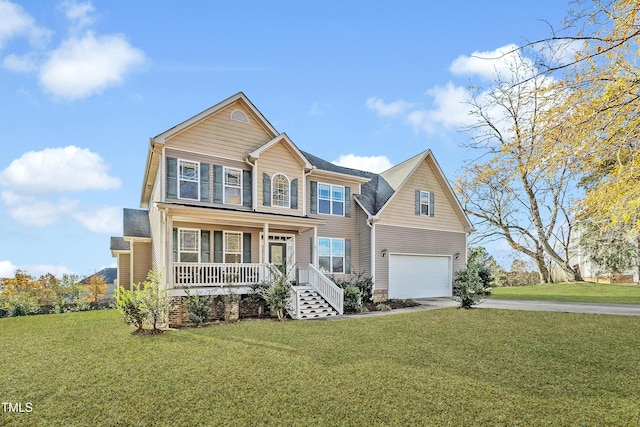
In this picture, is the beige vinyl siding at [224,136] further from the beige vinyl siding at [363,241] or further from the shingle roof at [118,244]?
the shingle roof at [118,244]

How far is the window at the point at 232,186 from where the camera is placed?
48.8ft

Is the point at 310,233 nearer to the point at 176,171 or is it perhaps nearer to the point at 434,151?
the point at 176,171

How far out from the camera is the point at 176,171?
13664mm

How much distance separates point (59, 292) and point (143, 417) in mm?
18922

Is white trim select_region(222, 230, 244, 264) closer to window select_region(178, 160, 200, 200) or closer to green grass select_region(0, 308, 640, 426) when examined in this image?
window select_region(178, 160, 200, 200)

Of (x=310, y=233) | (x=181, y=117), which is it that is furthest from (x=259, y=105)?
(x=310, y=233)

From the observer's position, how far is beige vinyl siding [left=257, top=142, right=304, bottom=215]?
15.5 m

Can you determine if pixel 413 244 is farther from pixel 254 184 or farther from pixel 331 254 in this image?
pixel 254 184

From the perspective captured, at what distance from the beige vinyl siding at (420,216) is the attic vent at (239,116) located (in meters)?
7.79

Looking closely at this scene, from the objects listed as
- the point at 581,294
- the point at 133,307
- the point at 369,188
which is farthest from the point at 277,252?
the point at 581,294

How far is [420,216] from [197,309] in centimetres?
1247

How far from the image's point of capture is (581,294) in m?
20.7

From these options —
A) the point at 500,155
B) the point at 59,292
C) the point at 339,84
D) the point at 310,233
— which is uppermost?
the point at 339,84

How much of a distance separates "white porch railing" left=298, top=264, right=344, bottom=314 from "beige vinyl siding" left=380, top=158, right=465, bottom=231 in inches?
186
